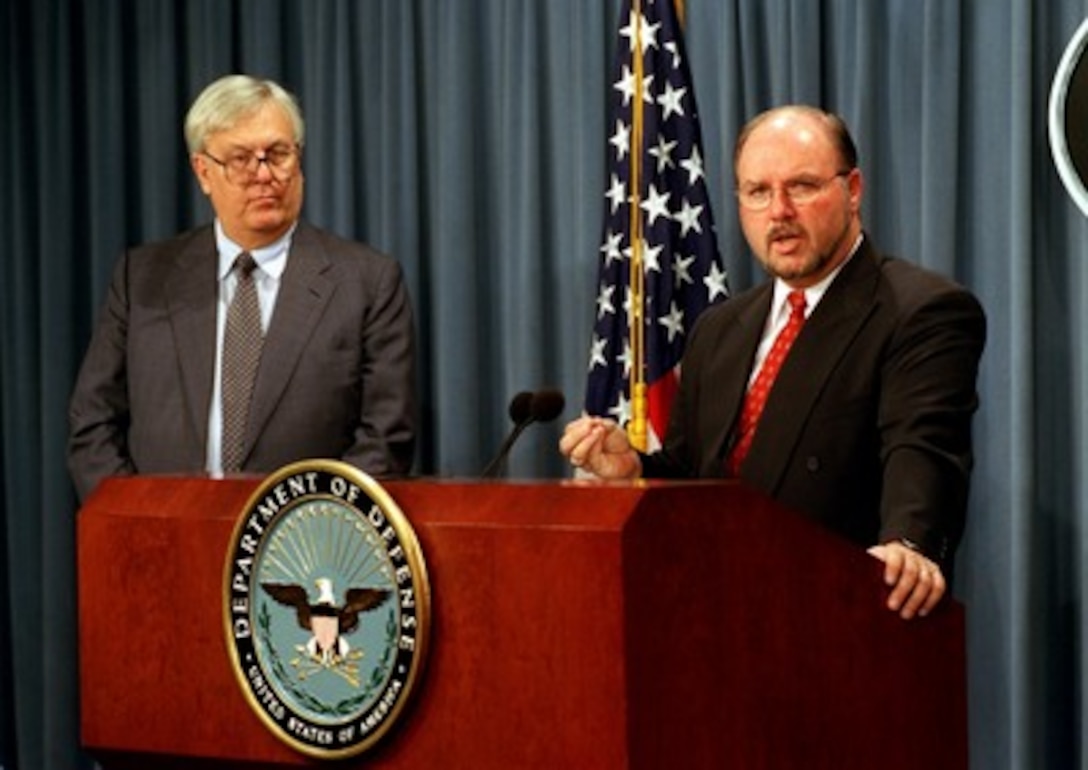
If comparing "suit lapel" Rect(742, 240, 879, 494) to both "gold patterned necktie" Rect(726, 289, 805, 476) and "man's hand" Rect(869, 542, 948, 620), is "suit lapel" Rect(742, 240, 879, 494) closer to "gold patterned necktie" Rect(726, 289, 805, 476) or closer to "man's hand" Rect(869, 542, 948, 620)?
"gold patterned necktie" Rect(726, 289, 805, 476)

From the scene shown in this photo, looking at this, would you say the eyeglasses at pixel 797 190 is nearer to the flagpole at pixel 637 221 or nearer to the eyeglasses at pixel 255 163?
the flagpole at pixel 637 221

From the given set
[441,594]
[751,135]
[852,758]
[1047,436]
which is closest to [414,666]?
[441,594]

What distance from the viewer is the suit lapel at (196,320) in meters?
4.47

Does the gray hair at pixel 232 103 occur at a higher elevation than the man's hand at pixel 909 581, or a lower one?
higher

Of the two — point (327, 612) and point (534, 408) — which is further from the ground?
point (534, 408)

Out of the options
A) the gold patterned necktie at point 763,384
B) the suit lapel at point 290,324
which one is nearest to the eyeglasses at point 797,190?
the gold patterned necktie at point 763,384

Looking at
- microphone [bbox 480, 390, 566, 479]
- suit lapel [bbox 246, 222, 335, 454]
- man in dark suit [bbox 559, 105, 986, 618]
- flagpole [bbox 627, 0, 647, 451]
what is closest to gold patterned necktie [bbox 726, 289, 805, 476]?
man in dark suit [bbox 559, 105, 986, 618]

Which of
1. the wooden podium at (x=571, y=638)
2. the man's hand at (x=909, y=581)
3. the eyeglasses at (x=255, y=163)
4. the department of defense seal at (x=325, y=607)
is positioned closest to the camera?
the wooden podium at (x=571, y=638)

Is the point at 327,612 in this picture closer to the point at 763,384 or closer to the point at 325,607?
the point at 325,607

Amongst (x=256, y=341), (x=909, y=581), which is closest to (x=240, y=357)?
(x=256, y=341)

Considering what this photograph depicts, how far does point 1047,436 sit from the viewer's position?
14.7ft

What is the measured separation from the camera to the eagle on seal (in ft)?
7.02

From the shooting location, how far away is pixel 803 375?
306cm

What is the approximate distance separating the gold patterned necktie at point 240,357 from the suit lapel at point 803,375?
67.8 inches
